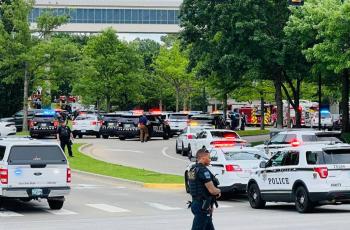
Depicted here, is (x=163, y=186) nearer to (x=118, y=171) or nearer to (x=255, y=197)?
(x=118, y=171)

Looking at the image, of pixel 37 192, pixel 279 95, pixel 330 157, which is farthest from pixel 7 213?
pixel 279 95

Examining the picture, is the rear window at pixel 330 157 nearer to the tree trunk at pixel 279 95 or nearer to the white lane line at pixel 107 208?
the white lane line at pixel 107 208

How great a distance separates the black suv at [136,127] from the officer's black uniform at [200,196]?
3979 centimetres

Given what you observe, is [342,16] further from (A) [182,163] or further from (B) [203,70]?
(B) [203,70]

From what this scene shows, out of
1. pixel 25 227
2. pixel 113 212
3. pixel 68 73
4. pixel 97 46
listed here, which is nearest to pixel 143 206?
pixel 113 212

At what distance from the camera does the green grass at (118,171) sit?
29.5 meters

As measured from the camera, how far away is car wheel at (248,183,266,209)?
21.7 meters

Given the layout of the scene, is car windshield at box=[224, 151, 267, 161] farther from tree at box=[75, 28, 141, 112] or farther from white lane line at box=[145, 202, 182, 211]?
tree at box=[75, 28, 141, 112]

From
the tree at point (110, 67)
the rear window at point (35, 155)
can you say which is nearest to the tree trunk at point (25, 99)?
the tree at point (110, 67)

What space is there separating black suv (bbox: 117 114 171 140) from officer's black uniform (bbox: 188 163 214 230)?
39786 millimetres

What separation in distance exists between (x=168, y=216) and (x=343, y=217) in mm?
4126

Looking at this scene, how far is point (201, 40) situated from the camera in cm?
5119

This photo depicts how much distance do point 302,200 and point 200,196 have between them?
7.66 m

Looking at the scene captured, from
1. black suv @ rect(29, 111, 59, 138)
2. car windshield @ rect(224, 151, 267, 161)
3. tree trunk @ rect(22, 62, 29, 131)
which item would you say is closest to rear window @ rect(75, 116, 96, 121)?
black suv @ rect(29, 111, 59, 138)
